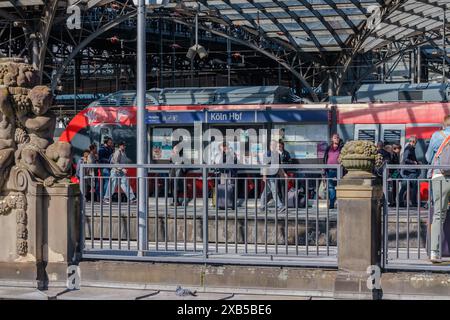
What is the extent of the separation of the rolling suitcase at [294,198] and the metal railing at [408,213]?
114cm

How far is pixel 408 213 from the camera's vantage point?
40.2 feet

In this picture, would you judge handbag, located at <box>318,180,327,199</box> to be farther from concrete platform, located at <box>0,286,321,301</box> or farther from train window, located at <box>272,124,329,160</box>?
train window, located at <box>272,124,329,160</box>

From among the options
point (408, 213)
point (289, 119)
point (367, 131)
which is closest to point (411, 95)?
point (367, 131)

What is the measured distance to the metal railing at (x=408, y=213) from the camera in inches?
452

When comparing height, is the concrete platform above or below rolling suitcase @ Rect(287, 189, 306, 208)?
below

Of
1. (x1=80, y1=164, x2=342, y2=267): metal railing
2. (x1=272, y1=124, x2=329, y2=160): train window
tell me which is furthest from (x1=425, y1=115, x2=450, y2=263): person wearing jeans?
(x1=272, y1=124, x2=329, y2=160): train window

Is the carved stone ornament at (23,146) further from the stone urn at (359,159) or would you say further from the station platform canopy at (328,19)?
the station platform canopy at (328,19)

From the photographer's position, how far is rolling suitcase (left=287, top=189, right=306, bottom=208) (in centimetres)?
1266

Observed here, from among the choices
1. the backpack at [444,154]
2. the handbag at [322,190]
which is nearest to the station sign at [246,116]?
the handbag at [322,190]

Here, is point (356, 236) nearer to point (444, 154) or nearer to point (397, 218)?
point (397, 218)

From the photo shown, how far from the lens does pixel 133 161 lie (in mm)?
30328
